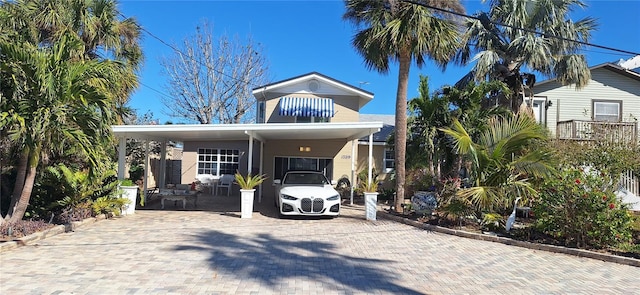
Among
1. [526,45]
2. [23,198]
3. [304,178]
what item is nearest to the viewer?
[23,198]

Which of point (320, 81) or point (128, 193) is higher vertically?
point (320, 81)

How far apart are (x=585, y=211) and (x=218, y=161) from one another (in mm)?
15026

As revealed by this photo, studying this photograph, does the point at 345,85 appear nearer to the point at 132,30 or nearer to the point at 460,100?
the point at 460,100

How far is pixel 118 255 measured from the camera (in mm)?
7047

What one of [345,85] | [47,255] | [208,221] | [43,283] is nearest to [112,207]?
[208,221]

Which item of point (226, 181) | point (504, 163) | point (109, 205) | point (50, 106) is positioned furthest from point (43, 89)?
point (226, 181)

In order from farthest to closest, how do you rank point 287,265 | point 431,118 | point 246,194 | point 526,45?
point 526,45 < point 431,118 < point 246,194 < point 287,265

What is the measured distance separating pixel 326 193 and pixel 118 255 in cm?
606

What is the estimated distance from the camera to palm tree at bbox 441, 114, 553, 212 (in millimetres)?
9539

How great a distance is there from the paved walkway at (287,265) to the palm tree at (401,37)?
4290mm

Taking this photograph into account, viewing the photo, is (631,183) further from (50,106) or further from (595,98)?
(50,106)

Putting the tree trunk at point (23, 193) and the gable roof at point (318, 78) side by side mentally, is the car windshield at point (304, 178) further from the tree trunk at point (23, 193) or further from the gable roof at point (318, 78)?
the tree trunk at point (23, 193)

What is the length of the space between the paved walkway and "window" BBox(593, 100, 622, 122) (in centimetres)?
1441

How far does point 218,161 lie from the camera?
762 inches
